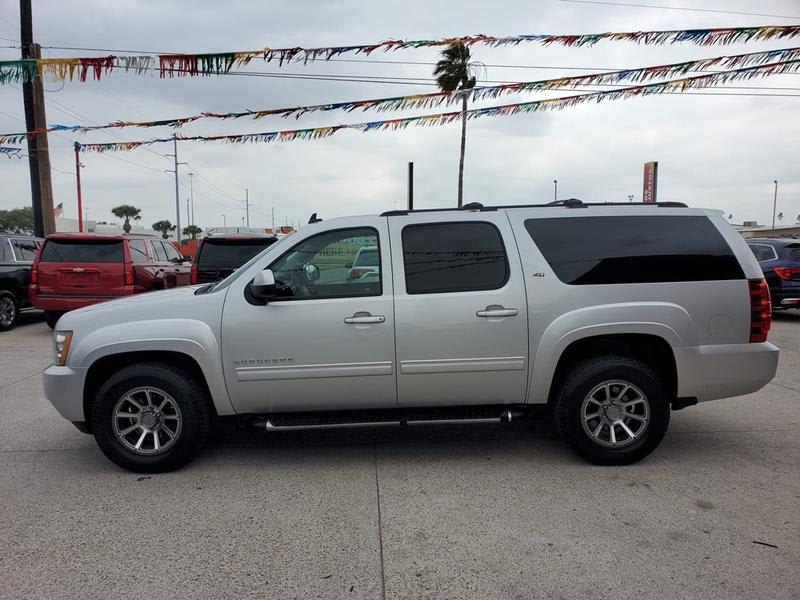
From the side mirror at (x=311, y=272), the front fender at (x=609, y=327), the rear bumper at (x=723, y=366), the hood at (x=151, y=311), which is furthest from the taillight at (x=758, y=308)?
the hood at (x=151, y=311)

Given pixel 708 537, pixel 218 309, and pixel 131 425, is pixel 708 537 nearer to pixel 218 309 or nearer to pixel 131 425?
pixel 218 309

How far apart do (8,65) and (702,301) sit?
25.4ft

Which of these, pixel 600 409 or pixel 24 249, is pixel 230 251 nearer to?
pixel 24 249

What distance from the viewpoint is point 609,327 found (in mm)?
4078

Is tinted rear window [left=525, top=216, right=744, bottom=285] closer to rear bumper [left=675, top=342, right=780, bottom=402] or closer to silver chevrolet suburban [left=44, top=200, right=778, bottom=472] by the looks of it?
silver chevrolet suburban [left=44, top=200, right=778, bottom=472]

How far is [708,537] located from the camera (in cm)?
317

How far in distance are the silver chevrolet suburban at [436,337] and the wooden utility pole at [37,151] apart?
12024 mm

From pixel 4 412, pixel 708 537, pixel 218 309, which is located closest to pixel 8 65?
pixel 4 412

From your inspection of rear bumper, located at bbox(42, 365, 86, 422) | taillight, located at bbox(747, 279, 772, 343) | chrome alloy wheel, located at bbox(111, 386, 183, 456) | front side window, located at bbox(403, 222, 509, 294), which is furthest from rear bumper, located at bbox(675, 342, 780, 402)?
rear bumper, located at bbox(42, 365, 86, 422)

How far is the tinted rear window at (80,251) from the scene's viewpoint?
9.73m

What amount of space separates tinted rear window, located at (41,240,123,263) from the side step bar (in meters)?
7.07

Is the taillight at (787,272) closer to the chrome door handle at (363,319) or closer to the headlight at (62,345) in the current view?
the chrome door handle at (363,319)

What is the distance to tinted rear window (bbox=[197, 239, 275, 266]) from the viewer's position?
992 centimetres

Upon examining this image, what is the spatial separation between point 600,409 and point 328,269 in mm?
2248
